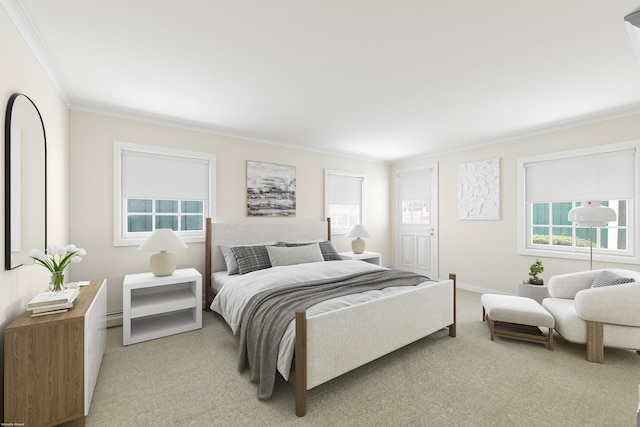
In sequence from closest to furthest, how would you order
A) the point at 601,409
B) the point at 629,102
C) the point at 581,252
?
the point at 601,409, the point at 629,102, the point at 581,252

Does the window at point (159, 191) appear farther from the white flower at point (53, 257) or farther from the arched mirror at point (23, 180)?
the white flower at point (53, 257)

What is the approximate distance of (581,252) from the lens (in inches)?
145

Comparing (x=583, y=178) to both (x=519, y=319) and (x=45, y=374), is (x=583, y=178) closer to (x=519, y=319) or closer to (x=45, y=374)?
(x=519, y=319)

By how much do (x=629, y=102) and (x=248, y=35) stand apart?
399cm

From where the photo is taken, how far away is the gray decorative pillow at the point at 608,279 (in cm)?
251

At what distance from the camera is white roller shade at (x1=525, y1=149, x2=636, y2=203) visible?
3316mm

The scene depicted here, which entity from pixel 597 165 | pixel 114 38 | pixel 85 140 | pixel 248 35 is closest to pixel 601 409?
pixel 597 165

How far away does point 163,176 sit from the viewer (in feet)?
11.8

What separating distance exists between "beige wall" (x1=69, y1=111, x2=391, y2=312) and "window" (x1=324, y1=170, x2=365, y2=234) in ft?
1.47

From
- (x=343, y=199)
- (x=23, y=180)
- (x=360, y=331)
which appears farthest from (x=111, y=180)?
(x=343, y=199)

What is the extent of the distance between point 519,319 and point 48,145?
4.53 metres

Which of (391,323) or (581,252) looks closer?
(391,323)

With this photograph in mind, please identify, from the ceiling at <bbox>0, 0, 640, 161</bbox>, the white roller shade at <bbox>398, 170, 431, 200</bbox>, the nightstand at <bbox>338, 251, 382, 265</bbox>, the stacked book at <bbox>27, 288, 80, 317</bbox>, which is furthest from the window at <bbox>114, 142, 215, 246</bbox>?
the white roller shade at <bbox>398, 170, 431, 200</bbox>

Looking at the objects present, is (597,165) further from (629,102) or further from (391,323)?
(391,323)
